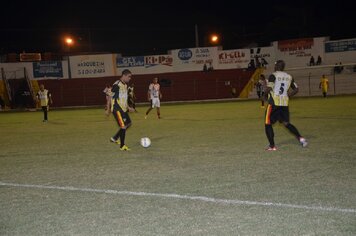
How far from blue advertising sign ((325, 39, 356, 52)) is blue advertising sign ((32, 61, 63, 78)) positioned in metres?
27.0

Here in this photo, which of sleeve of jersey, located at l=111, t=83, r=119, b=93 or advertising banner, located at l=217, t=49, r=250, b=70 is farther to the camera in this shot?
advertising banner, located at l=217, t=49, r=250, b=70

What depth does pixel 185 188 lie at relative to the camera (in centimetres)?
645

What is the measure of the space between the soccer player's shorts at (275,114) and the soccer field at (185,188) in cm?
73

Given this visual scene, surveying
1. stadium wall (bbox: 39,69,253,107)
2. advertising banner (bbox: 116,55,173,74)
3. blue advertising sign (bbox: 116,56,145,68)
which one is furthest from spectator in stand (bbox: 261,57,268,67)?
blue advertising sign (bbox: 116,56,145,68)

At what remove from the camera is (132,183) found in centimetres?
701

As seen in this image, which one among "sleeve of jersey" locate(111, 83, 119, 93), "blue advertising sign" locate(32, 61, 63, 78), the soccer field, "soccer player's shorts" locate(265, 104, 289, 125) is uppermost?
"blue advertising sign" locate(32, 61, 63, 78)

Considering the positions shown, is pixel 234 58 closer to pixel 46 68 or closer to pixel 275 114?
pixel 46 68

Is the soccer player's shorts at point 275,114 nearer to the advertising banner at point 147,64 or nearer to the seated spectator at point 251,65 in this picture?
the seated spectator at point 251,65

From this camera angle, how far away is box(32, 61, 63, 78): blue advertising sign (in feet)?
143

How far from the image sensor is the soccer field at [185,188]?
15.6 feet

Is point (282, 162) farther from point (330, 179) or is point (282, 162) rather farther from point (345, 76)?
point (345, 76)

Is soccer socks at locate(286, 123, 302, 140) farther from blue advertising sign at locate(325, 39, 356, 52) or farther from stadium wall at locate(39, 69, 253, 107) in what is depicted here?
blue advertising sign at locate(325, 39, 356, 52)

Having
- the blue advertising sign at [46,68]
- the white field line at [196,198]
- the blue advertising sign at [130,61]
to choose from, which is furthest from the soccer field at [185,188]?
the blue advertising sign at [46,68]

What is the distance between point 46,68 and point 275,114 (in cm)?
3779
